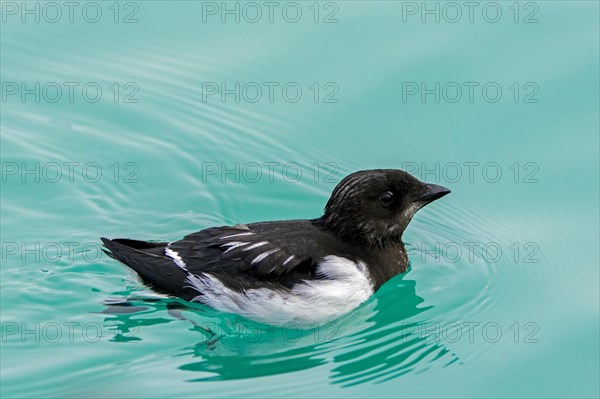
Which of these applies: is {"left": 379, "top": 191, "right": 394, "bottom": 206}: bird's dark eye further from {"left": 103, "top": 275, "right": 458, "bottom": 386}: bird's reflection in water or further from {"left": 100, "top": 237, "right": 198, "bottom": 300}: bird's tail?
{"left": 100, "top": 237, "right": 198, "bottom": 300}: bird's tail

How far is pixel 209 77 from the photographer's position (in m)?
13.7

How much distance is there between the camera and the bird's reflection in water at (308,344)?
9.86 meters

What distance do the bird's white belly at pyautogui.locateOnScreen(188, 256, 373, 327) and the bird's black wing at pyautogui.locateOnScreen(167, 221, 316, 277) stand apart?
5.8 inches

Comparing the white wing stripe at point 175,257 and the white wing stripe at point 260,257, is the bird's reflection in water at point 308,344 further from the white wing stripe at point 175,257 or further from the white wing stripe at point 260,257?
the white wing stripe at point 260,257

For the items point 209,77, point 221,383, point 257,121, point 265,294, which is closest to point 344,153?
point 257,121

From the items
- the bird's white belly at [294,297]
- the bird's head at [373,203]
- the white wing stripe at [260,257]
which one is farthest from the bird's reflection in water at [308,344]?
the bird's head at [373,203]

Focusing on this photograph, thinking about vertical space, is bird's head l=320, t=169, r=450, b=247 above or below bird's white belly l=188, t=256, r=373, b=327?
above

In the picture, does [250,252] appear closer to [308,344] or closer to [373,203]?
[308,344]

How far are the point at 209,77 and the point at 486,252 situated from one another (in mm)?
4052

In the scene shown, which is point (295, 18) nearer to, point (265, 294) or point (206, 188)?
point (206, 188)

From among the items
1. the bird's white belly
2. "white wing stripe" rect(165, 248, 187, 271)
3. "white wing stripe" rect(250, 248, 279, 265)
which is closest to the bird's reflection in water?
the bird's white belly

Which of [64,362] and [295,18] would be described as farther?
[295,18]

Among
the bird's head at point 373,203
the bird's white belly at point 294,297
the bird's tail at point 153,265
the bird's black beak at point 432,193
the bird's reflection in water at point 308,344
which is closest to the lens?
the bird's reflection in water at point 308,344

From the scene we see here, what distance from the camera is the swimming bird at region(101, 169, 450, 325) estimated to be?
33.8 ft
